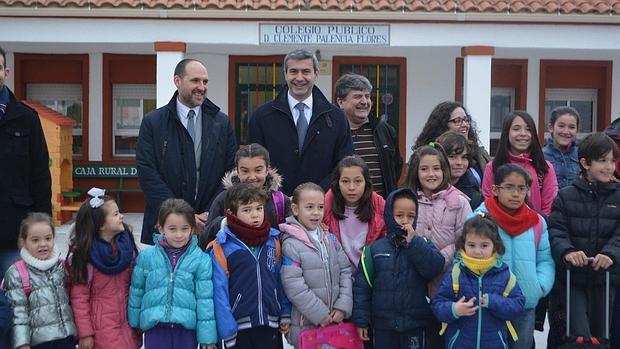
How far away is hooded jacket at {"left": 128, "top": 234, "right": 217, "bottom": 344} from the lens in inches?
164

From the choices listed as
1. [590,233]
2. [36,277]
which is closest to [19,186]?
[36,277]

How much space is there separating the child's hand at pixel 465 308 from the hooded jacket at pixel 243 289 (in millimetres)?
976

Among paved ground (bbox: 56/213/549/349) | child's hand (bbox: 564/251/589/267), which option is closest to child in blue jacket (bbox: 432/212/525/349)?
child's hand (bbox: 564/251/589/267)

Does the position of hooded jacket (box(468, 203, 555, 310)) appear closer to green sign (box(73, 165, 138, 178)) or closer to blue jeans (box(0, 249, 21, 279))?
blue jeans (box(0, 249, 21, 279))

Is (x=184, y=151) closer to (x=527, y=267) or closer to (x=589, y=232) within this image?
(x=527, y=267)

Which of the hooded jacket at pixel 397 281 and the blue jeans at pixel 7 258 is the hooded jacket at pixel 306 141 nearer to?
the hooded jacket at pixel 397 281

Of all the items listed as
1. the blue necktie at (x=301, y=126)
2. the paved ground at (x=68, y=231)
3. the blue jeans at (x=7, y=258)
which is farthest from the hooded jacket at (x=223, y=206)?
the paved ground at (x=68, y=231)

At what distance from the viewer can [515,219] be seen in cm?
437

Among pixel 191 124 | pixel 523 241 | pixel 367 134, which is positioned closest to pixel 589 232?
pixel 523 241

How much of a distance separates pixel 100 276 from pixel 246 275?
81 centimetres

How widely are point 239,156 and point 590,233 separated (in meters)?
2.09

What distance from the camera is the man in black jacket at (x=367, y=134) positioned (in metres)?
5.32

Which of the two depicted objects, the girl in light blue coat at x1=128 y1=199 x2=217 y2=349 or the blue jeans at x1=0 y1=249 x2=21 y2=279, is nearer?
the girl in light blue coat at x1=128 y1=199 x2=217 y2=349

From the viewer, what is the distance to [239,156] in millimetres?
4516
